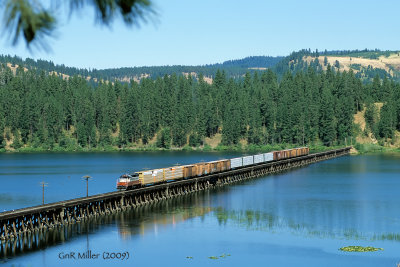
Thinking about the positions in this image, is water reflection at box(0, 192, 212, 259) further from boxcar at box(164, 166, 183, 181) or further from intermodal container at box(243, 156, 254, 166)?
intermodal container at box(243, 156, 254, 166)

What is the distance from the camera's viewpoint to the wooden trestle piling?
2542 inches

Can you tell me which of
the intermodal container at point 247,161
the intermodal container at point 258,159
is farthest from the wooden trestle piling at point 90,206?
the intermodal container at point 258,159

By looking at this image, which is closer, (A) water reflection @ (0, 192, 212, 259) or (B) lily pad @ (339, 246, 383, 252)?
(B) lily pad @ (339, 246, 383, 252)

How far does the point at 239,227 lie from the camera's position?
2820 inches

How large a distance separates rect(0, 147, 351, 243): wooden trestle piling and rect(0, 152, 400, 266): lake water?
6.50 ft

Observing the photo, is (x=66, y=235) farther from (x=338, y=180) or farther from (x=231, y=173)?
(x=338, y=180)

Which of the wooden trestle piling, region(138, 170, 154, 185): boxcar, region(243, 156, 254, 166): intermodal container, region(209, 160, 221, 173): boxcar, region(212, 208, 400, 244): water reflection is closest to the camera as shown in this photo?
the wooden trestle piling

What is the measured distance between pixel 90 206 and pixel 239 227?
20.6 m

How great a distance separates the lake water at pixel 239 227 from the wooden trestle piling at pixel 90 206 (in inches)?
78.0

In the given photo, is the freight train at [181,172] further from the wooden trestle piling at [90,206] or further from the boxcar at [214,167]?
the wooden trestle piling at [90,206]

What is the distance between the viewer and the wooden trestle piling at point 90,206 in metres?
64.6

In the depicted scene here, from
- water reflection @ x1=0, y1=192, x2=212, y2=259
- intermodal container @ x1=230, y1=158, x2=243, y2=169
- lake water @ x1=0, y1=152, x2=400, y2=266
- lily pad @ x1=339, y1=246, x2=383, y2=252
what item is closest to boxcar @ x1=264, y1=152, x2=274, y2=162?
intermodal container @ x1=230, y1=158, x2=243, y2=169

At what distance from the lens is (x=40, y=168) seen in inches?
6196

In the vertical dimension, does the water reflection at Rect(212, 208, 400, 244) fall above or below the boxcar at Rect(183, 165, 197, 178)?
below
